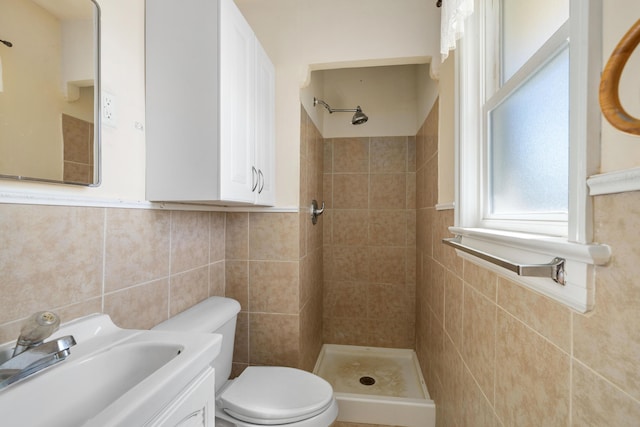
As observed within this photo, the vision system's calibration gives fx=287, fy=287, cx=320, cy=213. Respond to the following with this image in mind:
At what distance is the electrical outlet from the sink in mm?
625

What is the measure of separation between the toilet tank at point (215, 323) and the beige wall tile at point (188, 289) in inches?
1.1

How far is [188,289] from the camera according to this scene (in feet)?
4.46

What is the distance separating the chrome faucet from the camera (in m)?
0.59

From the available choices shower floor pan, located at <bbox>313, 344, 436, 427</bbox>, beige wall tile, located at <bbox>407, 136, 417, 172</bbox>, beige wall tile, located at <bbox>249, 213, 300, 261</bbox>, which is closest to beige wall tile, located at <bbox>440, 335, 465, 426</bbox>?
shower floor pan, located at <bbox>313, 344, 436, 427</bbox>

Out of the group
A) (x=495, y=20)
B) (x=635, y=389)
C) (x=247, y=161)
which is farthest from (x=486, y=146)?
(x=247, y=161)

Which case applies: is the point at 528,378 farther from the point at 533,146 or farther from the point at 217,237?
the point at 217,237

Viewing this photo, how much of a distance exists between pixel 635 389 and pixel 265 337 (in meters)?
1.58

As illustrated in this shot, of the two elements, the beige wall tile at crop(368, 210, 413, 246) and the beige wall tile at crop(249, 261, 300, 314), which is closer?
the beige wall tile at crop(249, 261, 300, 314)

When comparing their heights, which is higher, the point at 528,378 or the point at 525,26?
the point at 525,26

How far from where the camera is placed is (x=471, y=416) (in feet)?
3.53

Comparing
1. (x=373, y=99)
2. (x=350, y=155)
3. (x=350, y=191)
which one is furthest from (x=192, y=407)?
(x=373, y=99)

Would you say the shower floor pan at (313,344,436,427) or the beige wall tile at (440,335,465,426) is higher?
the beige wall tile at (440,335,465,426)

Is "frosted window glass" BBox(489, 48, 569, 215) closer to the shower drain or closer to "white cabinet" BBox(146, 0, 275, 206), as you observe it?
"white cabinet" BBox(146, 0, 275, 206)

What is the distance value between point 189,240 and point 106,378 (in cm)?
69
